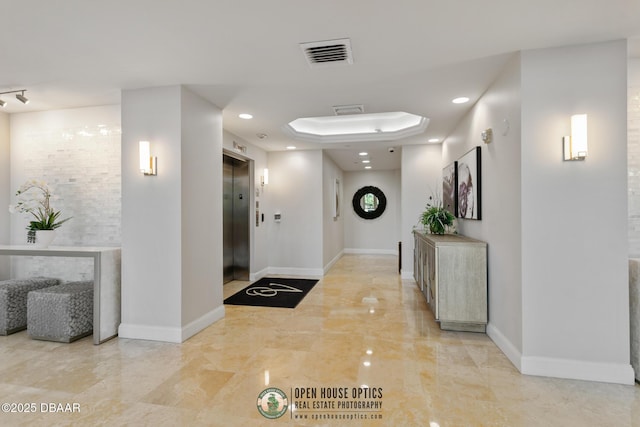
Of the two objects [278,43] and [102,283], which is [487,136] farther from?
[102,283]

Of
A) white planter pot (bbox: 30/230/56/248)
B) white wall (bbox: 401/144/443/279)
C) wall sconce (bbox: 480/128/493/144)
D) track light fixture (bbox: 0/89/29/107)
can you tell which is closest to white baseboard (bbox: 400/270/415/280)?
white wall (bbox: 401/144/443/279)

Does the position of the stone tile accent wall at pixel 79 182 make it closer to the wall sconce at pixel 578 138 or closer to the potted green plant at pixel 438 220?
the potted green plant at pixel 438 220

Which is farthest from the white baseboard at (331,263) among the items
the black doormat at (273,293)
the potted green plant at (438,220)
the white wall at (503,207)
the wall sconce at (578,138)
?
the wall sconce at (578,138)

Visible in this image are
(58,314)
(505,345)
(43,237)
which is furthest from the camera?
(43,237)

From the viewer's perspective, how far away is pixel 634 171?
2936 millimetres

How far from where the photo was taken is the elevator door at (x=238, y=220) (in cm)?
602

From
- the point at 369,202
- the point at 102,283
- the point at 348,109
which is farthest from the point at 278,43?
the point at 369,202

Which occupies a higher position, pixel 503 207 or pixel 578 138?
pixel 578 138

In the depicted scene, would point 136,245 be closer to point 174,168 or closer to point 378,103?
point 174,168

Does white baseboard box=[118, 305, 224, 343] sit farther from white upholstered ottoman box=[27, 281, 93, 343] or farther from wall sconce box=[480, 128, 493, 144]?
wall sconce box=[480, 128, 493, 144]

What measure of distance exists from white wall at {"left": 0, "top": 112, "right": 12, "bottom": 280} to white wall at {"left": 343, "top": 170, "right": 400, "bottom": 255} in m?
7.64

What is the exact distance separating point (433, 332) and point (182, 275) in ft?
8.89

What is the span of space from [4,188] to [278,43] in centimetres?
442

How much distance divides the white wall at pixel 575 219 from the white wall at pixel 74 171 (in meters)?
4.45
